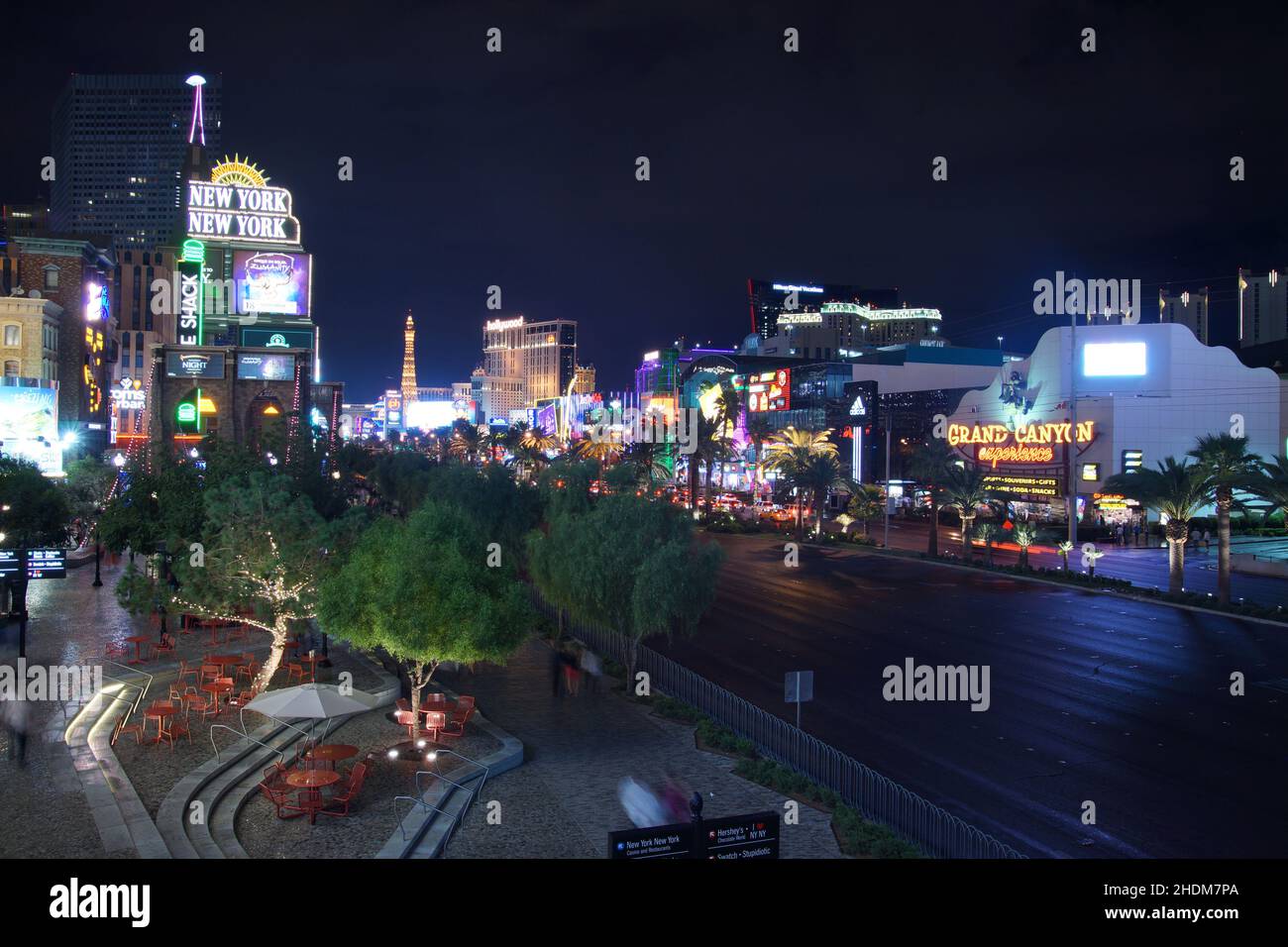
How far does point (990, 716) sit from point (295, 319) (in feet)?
253

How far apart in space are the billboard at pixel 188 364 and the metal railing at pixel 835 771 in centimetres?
5771

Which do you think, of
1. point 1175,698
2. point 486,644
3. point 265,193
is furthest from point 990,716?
point 265,193

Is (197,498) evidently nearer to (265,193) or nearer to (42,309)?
(42,309)

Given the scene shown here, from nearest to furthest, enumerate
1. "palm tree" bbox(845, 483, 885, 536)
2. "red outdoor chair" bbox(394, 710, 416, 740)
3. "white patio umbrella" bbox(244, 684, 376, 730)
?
"white patio umbrella" bbox(244, 684, 376, 730), "red outdoor chair" bbox(394, 710, 416, 740), "palm tree" bbox(845, 483, 885, 536)

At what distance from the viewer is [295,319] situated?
8275 centimetres

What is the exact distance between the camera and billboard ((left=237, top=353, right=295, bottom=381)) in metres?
70.8

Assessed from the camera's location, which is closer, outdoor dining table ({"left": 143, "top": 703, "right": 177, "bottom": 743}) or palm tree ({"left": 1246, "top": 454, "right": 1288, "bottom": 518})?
outdoor dining table ({"left": 143, "top": 703, "right": 177, "bottom": 743})

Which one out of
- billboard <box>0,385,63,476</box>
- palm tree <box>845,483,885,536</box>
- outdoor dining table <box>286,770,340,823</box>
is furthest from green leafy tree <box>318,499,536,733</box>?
billboard <box>0,385,63,476</box>

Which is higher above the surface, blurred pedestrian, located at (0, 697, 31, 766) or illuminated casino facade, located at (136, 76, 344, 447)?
illuminated casino facade, located at (136, 76, 344, 447)

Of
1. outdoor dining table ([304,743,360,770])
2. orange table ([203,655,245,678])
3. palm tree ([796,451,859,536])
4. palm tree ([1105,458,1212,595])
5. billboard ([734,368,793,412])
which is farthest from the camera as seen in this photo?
billboard ([734,368,793,412])

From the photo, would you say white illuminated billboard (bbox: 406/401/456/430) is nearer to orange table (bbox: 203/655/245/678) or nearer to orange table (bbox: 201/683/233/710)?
orange table (bbox: 203/655/245/678)

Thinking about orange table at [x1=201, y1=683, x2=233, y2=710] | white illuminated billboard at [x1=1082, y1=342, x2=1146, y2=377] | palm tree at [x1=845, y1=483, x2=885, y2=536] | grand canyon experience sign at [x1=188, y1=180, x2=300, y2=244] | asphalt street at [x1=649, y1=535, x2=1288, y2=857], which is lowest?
asphalt street at [x1=649, y1=535, x2=1288, y2=857]

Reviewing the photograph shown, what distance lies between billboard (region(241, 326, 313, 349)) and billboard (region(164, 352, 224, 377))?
10280 mm

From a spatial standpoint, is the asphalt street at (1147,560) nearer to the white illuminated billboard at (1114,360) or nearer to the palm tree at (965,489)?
the palm tree at (965,489)
